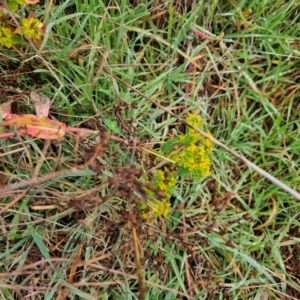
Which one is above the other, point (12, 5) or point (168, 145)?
point (12, 5)

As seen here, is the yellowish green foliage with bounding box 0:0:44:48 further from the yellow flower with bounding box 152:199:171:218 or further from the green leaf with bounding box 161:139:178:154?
the yellow flower with bounding box 152:199:171:218

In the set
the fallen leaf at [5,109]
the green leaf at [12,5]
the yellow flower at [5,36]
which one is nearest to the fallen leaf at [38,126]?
the fallen leaf at [5,109]

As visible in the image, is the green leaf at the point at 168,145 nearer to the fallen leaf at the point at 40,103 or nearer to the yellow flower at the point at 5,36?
the fallen leaf at the point at 40,103

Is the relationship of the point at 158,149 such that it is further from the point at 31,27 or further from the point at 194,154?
the point at 31,27

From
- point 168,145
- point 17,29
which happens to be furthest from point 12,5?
point 168,145

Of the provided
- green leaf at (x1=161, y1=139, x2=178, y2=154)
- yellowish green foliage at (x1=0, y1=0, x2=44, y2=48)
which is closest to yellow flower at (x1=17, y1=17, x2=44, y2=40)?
yellowish green foliage at (x1=0, y1=0, x2=44, y2=48)

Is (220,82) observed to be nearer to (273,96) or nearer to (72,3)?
(273,96)

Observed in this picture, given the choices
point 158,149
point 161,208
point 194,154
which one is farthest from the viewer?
point 158,149
